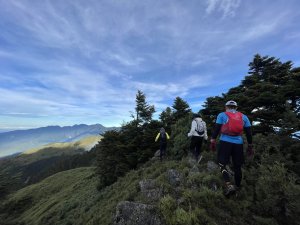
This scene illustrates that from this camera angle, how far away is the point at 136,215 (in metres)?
7.30

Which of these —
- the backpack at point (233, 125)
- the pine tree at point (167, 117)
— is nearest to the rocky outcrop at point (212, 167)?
the backpack at point (233, 125)

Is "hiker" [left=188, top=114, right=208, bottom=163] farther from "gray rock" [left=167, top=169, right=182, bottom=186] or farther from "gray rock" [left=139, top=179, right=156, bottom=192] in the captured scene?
"gray rock" [left=139, top=179, right=156, bottom=192]

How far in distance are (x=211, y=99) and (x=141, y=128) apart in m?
10.3

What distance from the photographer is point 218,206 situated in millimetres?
7012

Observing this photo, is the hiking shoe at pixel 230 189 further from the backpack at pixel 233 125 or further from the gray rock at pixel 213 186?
the backpack at pixel 233 125

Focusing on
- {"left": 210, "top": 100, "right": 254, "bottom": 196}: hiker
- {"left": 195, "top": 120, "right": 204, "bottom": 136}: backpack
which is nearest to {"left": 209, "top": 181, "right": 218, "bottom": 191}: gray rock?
{"left": 210, "top": 100, "right": 254, "bottom": 196}: hiker

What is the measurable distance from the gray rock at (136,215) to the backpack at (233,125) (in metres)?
3.69

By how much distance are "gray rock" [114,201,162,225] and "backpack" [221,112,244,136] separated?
3693 mm

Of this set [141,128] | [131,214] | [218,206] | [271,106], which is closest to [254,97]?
[271,106]

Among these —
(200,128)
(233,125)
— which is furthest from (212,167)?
(233,125)

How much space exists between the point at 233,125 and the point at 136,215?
4.55 m

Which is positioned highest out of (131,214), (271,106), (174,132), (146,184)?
(271,106)

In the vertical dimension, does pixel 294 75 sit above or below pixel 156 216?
above

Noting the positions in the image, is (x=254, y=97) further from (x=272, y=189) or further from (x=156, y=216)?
(x=156, y=216)
